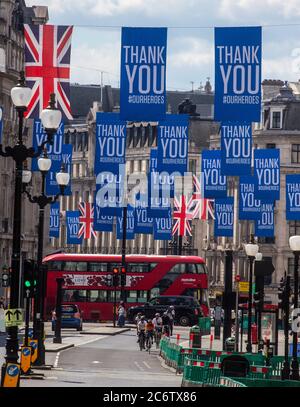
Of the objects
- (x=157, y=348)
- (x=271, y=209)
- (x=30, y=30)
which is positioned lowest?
(x=157, y=348)

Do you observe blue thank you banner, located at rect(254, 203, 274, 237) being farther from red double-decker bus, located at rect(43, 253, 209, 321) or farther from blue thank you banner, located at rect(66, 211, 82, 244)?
blue thank you banner, located at rect(66, 211, 82, 244)

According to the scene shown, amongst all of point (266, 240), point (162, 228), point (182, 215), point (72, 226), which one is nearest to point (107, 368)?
point (162, 228)

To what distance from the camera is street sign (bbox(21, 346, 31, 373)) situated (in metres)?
43.6

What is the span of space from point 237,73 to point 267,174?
24066 mm

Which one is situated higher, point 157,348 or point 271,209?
point 271,209

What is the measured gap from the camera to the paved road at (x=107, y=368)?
4425cm

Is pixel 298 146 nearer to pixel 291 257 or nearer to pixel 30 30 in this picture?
pixel 291 257

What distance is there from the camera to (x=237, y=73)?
2125 inches

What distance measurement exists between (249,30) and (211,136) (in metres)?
105

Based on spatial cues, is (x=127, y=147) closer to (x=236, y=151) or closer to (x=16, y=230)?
(x=236, y=151)

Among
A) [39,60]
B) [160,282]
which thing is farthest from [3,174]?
[39,60]

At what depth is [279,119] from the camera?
147125 mm

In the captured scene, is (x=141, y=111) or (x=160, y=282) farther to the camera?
(x=160, y=282)

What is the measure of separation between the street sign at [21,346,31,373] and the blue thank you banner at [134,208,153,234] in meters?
46.9
